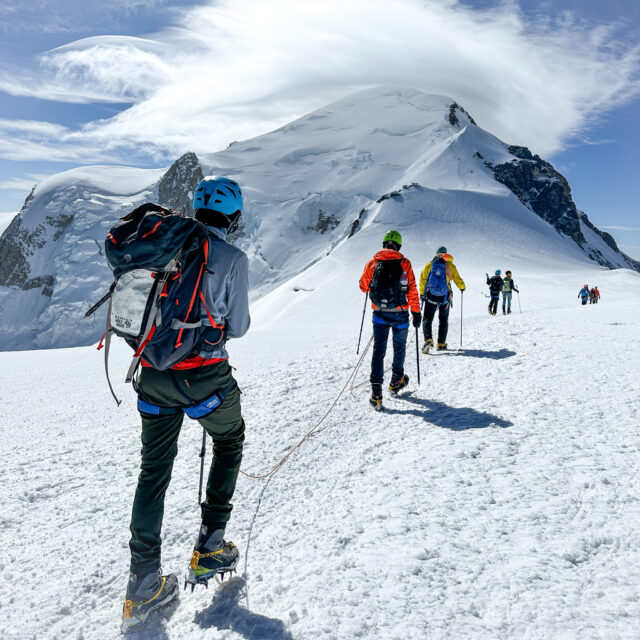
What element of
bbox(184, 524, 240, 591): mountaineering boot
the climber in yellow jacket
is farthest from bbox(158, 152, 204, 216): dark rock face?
bbox(184, 524, 240, 591): mountaineering boot

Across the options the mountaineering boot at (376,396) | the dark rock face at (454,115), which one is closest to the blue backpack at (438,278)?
the mountaineering boot at (376,396)

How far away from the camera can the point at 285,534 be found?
11.1ft

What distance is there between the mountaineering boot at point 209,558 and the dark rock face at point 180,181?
109245 mm

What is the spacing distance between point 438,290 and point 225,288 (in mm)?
6896

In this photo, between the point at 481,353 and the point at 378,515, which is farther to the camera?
the point at 481,353

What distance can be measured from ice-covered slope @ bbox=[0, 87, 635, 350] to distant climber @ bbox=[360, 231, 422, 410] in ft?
118

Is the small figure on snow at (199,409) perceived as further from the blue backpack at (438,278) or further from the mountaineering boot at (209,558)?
the blue backpack at (438,278)

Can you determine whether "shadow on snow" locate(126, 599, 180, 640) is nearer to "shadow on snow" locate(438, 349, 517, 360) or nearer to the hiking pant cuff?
the hiking pant cuff

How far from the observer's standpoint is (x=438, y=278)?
29.5ft

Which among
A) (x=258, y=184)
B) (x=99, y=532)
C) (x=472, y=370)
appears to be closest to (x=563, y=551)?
(x=99, y=532)

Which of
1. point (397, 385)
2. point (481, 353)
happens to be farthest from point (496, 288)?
point (397, 385)

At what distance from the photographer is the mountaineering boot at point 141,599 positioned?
2.59 metres

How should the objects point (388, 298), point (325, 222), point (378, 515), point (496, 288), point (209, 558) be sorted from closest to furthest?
point (209, 558), point (378, 515), point (388, 298), point (496, 288), point (325, 222)

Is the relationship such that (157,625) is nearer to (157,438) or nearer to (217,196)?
(157,438)
